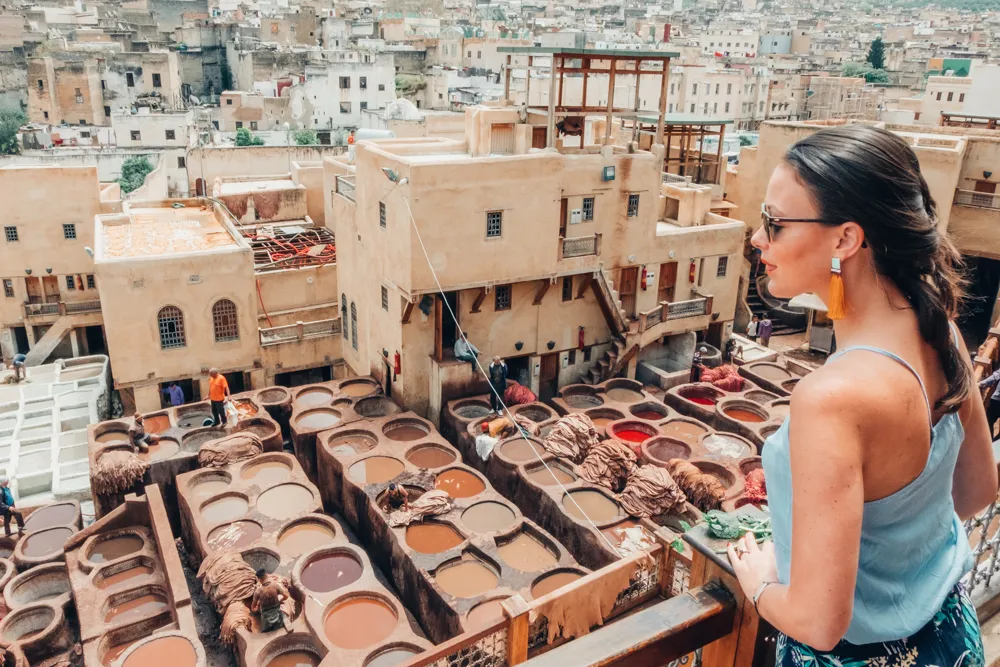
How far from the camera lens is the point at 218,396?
61.6 ft

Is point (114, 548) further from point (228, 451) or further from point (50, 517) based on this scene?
point (50, 517)

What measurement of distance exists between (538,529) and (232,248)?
1365cm

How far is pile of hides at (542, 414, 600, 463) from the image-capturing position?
58.3 ft

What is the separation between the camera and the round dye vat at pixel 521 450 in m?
17.8

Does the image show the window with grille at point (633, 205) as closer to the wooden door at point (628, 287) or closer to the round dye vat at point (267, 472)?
the wooden door at point (628, 287)

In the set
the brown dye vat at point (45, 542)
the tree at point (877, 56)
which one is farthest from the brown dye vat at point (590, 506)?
the tree at point (877, 56)

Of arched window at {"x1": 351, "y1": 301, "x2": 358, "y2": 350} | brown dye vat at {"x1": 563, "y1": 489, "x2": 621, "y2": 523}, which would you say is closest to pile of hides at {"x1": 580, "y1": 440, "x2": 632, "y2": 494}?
brown dye vat at {"x1": 563, "y1": 489, "x2": 621, "y2": 523}

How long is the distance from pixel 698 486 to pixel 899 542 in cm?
1428

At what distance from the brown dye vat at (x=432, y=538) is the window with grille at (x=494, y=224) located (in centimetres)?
732

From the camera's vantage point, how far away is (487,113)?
1916 cm

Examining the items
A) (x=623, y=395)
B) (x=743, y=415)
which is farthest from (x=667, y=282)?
(x=743, y=415)

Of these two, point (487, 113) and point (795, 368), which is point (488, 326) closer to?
point (487, 113)

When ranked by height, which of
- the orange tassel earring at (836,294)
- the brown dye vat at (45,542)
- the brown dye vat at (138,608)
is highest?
the orange tassel earring at (836,294)

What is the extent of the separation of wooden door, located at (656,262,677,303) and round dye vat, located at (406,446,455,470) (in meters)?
8.97
